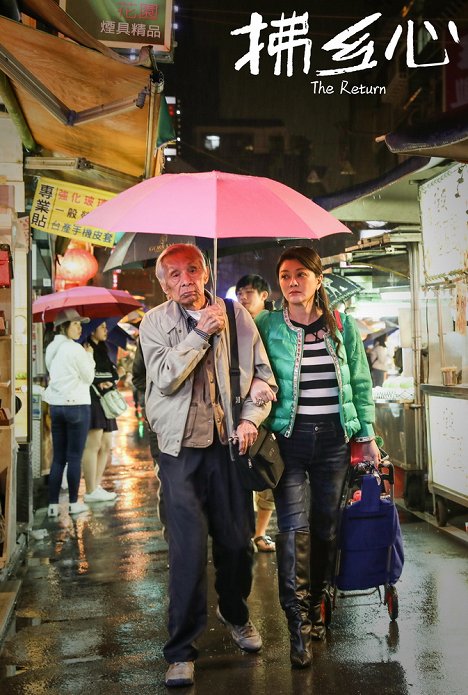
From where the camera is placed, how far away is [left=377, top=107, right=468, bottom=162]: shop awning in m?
6.19

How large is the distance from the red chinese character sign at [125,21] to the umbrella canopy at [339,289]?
4325 mm

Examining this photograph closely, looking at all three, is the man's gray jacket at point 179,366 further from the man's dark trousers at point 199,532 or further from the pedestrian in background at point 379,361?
the pedestrian in background at point 379,361

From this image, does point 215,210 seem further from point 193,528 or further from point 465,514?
point 465,514

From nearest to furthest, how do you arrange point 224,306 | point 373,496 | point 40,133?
1. point 224,306
2. point 373,496
3. point 40,133

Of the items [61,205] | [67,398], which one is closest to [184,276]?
[61,205]

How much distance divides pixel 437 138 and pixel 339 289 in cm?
576

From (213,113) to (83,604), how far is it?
62204 mm

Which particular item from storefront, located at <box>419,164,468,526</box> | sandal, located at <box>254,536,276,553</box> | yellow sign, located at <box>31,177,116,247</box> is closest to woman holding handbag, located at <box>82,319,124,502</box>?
yellow sign, located at <box>31,177,116,247</box>

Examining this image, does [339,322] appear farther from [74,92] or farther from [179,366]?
[74,92]

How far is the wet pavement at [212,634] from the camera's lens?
15.3 feet

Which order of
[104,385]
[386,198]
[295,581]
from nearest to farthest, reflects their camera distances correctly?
[295,581]
[386,198]
[104,385]

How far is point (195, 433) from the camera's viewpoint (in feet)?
15.8

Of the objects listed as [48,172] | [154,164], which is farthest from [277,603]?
[48,172]

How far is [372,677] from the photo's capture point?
467cm
